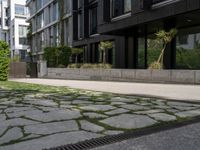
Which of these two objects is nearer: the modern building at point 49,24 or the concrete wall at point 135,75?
the concrete wall at point 135,75

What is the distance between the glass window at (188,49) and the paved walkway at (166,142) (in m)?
12.8

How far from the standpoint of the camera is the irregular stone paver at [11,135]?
13.3 ft

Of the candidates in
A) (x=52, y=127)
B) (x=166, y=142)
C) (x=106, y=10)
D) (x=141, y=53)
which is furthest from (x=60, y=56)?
(x=166, y=142)

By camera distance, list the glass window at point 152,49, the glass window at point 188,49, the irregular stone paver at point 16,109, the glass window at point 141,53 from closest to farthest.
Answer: the irregular stone paver at point 16,109
the glass window at point 188,49
the glass window at point 152,49
the glass window at point 141,53

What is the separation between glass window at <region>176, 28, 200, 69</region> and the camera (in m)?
16.4

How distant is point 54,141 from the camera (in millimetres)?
3982

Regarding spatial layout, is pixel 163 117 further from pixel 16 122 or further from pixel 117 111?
pixel 16 122

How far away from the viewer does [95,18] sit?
87.1 ft

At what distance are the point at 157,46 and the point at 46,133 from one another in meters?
14.8

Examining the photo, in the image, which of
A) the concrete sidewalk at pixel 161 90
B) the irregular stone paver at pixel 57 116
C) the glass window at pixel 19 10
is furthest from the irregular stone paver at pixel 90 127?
the glass window at pixel 19 10

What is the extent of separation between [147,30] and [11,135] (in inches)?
635

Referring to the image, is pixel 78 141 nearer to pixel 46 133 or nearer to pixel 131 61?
pixel 46 133

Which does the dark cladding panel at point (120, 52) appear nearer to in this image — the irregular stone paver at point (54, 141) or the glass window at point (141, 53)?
the glass window at point (141, 53)

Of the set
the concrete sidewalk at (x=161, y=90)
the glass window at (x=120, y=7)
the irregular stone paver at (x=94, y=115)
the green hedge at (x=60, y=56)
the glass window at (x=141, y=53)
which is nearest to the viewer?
the irregular stone paver at (x=94, y=115)
